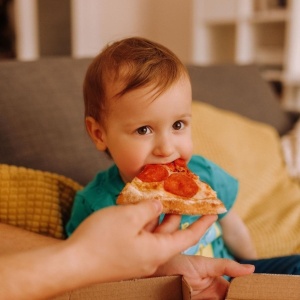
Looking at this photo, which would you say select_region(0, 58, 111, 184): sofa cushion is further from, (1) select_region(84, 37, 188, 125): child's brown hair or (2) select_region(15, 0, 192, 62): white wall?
(2) select_region(15, 0, 192, 62): white wall

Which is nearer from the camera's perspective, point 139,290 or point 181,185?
point 139,290

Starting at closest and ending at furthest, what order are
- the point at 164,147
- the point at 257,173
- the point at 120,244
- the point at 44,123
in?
1. the point at 120,244
2. the point at 164,147
3. the point at 44,123
4. the point at 257,173

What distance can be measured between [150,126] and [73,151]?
0.44 meters

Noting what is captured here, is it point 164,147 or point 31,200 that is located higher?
point 164,147

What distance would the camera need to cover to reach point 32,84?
1.38 metres

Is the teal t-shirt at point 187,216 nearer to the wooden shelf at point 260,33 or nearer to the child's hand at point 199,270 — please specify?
the child's hand at point 199,270

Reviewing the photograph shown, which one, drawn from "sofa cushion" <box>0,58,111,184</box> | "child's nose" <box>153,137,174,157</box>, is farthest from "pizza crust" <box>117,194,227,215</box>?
"sofa cushion" <box>0,58,111,184</box>

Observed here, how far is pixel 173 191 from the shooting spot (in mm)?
879

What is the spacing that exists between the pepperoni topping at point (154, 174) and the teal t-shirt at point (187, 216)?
0.66ft

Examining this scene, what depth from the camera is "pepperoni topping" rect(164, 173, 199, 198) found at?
876mm

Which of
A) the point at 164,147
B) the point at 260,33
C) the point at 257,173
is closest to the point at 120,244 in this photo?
the point at 164,147

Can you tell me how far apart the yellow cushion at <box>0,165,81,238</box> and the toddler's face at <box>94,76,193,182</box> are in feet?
0.76

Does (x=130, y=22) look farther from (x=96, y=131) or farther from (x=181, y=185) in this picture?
(x=181, y=185)

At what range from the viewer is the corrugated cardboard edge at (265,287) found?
0.68 m
